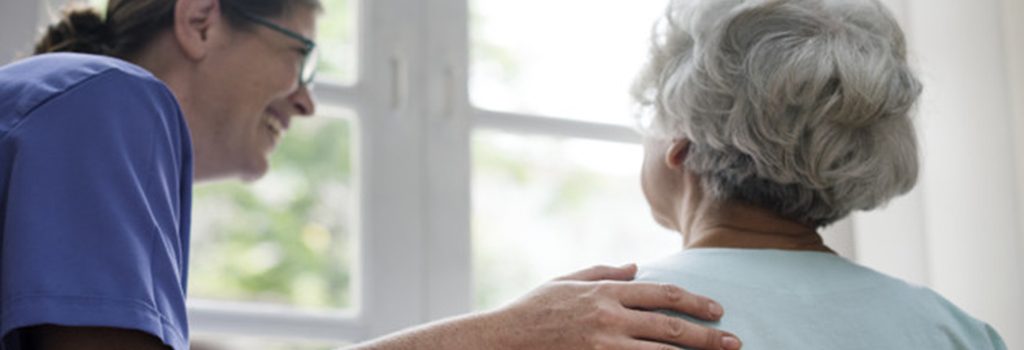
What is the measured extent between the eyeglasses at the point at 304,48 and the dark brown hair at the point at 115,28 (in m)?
0.12

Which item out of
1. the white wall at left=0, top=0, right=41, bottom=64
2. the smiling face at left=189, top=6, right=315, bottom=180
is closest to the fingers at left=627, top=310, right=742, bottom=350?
the smiling face at left=189, top=6, right=315, bottom=180

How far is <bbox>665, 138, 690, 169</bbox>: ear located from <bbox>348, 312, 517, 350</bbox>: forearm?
1.04 ft

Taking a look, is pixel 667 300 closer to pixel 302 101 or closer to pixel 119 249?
pixel 119 249

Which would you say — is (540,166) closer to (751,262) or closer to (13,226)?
(751,262)

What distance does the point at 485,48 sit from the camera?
3176mm

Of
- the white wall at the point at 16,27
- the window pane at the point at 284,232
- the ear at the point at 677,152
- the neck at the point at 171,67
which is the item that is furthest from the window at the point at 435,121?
the window pane at the point at 284,232

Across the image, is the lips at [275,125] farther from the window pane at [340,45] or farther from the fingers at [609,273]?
the fingers at [609,273]

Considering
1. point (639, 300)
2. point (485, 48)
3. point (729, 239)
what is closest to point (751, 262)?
point (729, 239)

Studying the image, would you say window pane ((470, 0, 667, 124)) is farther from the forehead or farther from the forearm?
the forearm

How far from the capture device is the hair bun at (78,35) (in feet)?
6.67

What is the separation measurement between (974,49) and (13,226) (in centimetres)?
178

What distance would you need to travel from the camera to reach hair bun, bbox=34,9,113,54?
2.03 meters

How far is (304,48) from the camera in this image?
7.27 feet

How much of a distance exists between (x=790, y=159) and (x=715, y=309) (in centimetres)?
22
